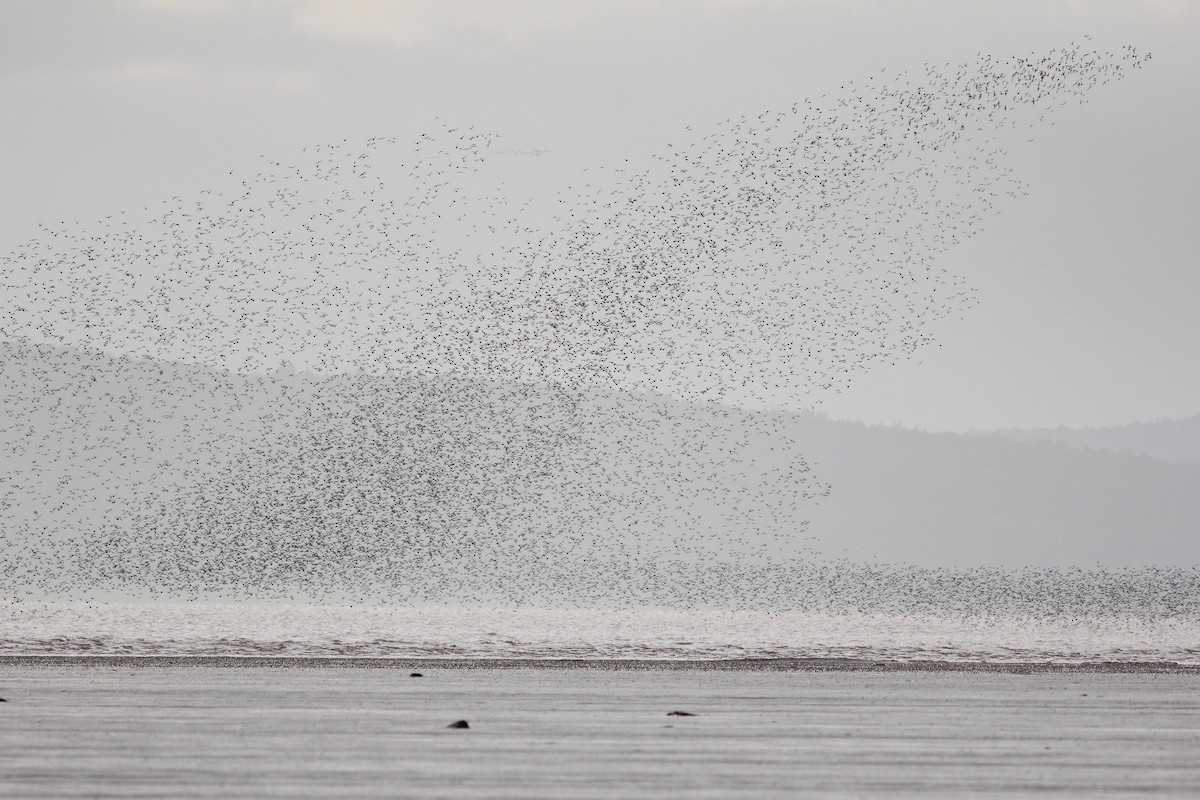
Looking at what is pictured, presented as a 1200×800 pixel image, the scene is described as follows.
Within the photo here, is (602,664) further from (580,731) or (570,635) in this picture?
(580,731)

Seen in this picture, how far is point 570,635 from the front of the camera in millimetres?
21703

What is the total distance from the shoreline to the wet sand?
0.10 m

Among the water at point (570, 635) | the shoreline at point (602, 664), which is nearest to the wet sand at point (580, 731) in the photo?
the shoreline at point (602, 664)

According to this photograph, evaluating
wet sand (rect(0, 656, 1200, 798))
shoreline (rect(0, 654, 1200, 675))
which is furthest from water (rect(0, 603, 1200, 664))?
wet sand (rect(0, 656, 1200, 798))

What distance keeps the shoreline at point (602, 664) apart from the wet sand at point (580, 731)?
105 millimetres

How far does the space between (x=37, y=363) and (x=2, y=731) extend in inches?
4578

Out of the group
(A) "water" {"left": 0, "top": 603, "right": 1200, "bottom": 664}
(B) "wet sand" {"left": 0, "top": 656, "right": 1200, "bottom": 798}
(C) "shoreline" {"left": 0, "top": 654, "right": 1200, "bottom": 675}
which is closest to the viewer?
(B) "wet sand" {"left": 0, "top": 656, "right": 1200, "bottom": 798}

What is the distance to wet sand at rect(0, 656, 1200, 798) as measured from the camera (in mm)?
9602

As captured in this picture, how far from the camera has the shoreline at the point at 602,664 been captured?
16891mm

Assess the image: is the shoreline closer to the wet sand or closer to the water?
the wet sand

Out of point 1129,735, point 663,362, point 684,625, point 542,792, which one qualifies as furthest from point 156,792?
point 663,362

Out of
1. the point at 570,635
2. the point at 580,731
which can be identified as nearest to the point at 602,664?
the point at 570,635

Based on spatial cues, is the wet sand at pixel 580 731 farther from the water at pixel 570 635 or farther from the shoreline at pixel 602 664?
the water at pixel 570 635

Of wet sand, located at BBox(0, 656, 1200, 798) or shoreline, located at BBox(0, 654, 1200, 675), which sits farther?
shoreline, located at BBox(0, 654, 1200, 675)
